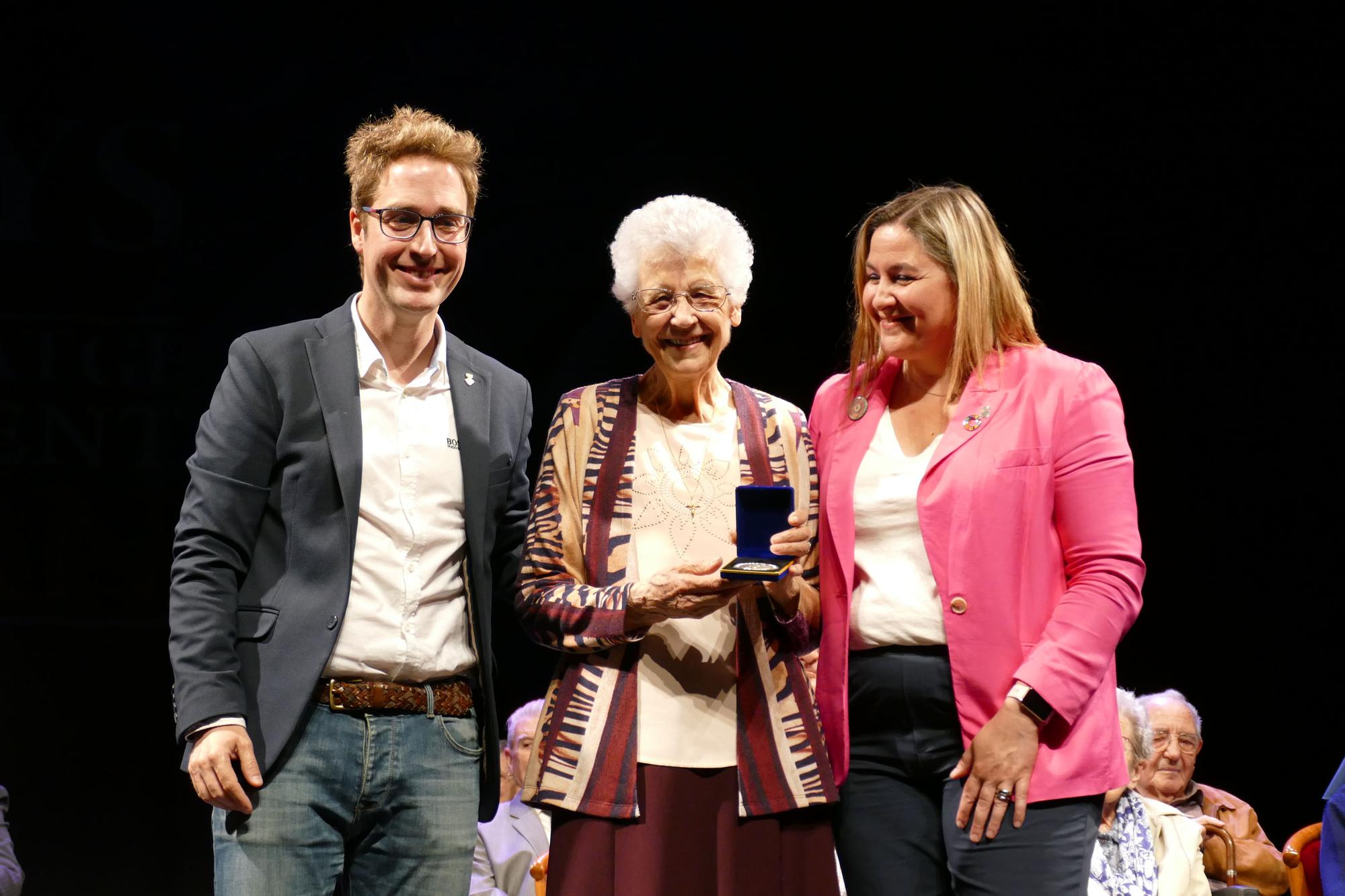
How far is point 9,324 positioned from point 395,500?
252 cm

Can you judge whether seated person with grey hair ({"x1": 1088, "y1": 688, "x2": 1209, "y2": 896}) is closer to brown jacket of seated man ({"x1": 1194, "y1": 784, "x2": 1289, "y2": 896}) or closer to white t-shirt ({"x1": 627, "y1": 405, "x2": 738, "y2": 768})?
brown jacket of seated man ({"x1": 1194, "y1": 784, "x2": 1289, "y2": 896})

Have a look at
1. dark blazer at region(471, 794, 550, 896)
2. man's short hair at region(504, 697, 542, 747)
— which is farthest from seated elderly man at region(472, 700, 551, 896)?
man's short hair at region(504, 697, 542, 747)

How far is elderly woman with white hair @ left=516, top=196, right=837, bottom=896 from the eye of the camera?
196 cm

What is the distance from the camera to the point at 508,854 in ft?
12.1

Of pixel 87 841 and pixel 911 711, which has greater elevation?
pixel 911 711

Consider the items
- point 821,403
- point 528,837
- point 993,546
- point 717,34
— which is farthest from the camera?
point 717,34

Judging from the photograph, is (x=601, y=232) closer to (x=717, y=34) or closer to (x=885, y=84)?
(x=717, y=34)

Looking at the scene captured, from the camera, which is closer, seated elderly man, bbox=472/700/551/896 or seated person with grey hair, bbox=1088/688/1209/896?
seated person with grey hair, bbox=1088/688/1209/896

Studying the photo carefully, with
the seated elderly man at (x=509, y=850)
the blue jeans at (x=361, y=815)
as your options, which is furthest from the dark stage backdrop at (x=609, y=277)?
the blue jeans at (x=361, y=815)

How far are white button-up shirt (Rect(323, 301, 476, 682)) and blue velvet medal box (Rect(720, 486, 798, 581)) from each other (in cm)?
49

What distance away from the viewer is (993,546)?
189cm

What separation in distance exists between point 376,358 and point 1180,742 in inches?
129

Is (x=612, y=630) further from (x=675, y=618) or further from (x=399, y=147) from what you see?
(x=399, y=147)

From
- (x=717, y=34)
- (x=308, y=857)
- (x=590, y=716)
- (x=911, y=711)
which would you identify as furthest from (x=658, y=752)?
(x=717, y=34)
